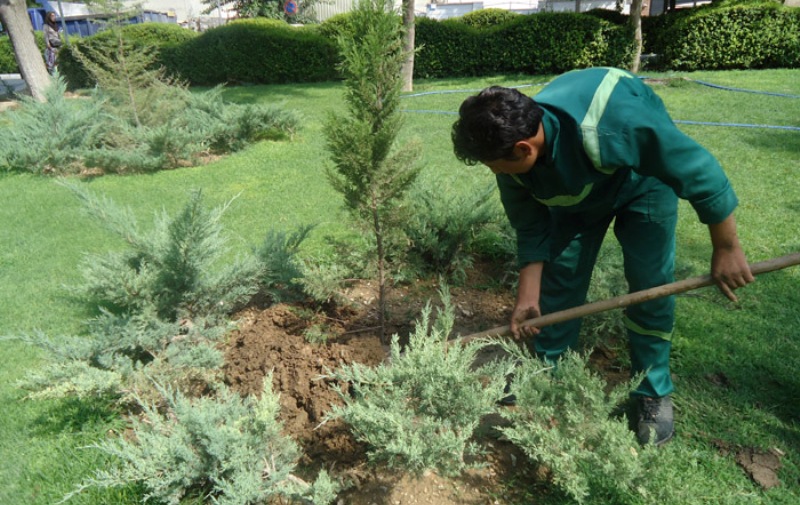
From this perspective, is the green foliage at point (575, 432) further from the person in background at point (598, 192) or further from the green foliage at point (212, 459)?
the green foliage at point (212, 459)

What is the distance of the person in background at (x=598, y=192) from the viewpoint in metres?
1.91

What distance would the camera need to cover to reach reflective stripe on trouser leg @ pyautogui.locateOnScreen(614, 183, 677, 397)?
2318 mm

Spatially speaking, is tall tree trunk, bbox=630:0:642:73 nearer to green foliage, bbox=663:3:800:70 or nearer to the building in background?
green foliage, bbox=663:3:800:70

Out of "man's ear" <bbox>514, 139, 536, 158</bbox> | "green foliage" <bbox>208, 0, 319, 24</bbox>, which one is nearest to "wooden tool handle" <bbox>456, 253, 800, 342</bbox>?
"man's ear" <bbox>514, 139, 536, 158</bbox>

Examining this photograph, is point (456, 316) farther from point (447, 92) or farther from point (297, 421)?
point (447, 92)

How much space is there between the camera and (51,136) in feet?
24.1

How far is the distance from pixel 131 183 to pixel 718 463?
6.65 m

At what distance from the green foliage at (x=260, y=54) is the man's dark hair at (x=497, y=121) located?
13.0 metres

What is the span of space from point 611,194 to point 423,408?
122cm

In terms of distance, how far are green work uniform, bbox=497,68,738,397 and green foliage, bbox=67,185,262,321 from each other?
177cm

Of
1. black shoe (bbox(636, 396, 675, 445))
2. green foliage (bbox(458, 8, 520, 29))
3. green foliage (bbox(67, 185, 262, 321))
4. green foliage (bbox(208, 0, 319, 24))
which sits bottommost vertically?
black shoe (bbox(636, 396, 675, 445))

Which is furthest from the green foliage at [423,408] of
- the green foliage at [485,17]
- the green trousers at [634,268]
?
the green foliage at [485,17]

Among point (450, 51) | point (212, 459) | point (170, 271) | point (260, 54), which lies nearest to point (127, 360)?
point (170, 271)

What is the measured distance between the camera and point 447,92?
11.2 m
